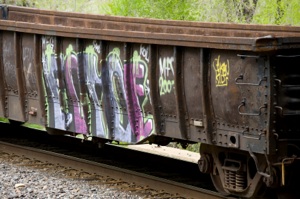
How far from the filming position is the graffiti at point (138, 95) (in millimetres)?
10727

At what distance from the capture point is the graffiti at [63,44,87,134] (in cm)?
1202

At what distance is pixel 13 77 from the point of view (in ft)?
44.4

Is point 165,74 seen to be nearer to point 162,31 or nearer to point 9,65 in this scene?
point 162,31

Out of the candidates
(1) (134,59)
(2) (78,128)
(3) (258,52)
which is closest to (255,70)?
(3) (258,52)

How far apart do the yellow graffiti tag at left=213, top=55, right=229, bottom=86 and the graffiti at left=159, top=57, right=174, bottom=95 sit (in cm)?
87

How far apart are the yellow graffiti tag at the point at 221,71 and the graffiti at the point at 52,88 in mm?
3585

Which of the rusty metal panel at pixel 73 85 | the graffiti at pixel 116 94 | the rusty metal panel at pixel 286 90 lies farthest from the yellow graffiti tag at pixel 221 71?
the rusty metal panel at pixel 73 85

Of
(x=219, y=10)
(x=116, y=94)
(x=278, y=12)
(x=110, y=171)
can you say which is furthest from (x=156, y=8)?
(x=116, y=94)

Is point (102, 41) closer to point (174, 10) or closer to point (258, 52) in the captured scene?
point (258, 52)

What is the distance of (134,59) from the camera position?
35.7 feet

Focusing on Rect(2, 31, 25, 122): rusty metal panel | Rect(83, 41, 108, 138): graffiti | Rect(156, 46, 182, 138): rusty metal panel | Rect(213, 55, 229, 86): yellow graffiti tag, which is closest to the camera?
Rect(213, 55, 229, 86): yellow graffiti tag

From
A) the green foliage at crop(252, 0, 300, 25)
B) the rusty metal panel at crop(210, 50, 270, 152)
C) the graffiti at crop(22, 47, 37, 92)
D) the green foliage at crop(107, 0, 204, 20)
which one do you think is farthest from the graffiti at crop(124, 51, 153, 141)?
the green foliage at crop(107, 0, 204, 20)

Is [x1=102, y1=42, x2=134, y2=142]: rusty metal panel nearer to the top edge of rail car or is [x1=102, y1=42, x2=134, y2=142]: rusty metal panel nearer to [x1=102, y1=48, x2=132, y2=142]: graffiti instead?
[x1=102, y1=48, x2=132, y2=142]: graffiti

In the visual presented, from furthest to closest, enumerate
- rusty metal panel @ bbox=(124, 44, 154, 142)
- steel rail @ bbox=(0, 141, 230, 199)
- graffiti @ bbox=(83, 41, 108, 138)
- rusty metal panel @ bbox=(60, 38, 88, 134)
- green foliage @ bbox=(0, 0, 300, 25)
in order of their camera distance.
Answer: green foliage @ bbox=(0, 0, 300, 25)
rusty metal panel @ bbox=(60, 38, 88, 134)
graffiti @ bbox=(83, 41, 108, 138)
rusty metal panel @ bbox=(124, 44, 154, 142)
steel rail @ bbox=(0, 141, 230, 199)
